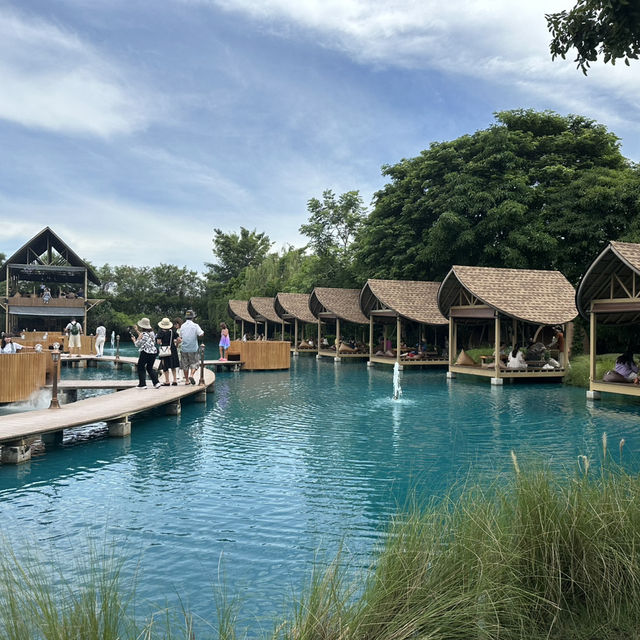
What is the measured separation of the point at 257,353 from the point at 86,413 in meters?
14.5

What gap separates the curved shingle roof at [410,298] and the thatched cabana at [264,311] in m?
11.5

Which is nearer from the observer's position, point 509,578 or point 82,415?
point 509,578

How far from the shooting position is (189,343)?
1427 cm

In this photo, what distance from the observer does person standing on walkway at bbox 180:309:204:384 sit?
45.4 feet

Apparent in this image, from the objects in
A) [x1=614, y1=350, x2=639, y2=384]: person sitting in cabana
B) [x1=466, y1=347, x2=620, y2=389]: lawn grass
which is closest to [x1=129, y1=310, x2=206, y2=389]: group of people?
[x1=614, y1=350, x2=639, y2=384]: person sitting in cabana

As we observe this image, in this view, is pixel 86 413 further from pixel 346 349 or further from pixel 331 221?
pixel 331 221

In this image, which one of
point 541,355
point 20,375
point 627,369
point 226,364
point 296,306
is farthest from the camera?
point 296,306

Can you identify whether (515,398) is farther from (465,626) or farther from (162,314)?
(162,314)

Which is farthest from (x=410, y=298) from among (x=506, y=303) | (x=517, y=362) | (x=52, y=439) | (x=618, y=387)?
(x=52, y=439)

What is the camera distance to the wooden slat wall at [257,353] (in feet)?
81.0

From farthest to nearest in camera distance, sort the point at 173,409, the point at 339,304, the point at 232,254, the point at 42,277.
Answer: the point at 232,254
the point at 42,277
the point at 339,304
the point at 173,409

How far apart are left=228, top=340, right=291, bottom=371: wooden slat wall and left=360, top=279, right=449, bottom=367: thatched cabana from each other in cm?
438

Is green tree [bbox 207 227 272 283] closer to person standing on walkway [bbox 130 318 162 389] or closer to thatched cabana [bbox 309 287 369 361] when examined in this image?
thatched cabana [bbox 309 287 369 361]

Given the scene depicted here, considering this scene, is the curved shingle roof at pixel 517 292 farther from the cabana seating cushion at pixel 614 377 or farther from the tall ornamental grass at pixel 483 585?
the tall ornamental grass at pixel 483 585
